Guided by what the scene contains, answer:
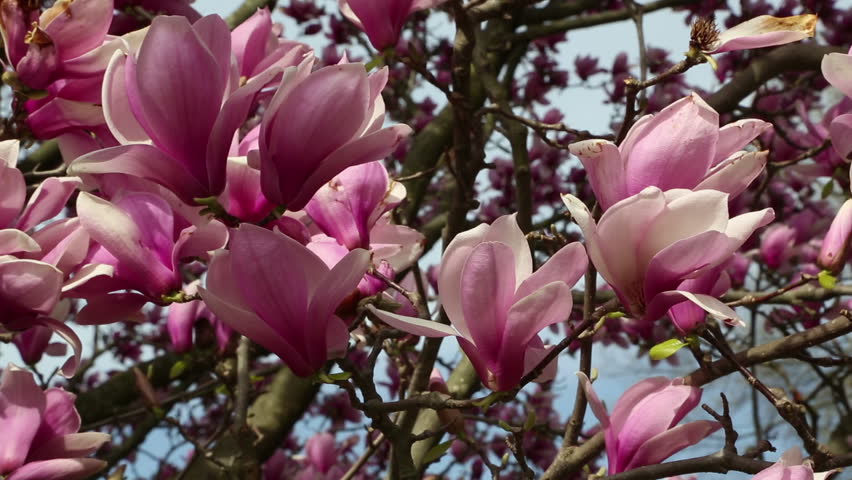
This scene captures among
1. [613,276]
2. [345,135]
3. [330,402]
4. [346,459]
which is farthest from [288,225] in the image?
[330,402]

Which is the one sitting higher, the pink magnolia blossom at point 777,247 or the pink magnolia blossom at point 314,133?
the pink magnolia blossom at point 314,133

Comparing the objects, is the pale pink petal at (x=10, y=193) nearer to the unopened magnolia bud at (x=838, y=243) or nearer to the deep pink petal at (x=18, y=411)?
the deep pink petal at (x=18, y=411)

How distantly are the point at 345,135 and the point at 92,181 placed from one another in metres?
0.27

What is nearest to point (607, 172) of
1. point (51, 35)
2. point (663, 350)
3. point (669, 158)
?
point (669, 158)

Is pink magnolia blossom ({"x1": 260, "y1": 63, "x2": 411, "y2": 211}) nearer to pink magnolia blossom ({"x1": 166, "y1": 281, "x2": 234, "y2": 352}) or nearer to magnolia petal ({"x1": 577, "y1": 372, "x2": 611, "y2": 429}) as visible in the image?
magnolia petal ({"x1": 577, "y1": 372, "x2": 611, "y2": 429})

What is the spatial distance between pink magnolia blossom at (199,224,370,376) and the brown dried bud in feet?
1.24

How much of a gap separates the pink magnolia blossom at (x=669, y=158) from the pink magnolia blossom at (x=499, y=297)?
73 mm

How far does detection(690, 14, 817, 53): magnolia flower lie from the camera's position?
75 centimetres

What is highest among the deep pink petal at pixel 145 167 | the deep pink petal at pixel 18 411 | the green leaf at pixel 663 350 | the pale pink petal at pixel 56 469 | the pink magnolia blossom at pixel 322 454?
the deep pink petal at pixel 145 167

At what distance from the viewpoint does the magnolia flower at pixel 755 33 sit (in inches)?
29.5

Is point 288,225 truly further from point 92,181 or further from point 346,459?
point 346,459

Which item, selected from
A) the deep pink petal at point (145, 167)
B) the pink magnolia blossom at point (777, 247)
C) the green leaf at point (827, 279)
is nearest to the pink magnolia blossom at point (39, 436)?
the deep pink petal at point (145, 167)

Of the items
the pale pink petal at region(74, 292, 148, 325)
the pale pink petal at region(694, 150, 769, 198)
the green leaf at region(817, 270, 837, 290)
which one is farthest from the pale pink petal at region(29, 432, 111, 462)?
the green leaf at region(817, 270, 837, 290)

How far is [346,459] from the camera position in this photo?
3.31 meters
